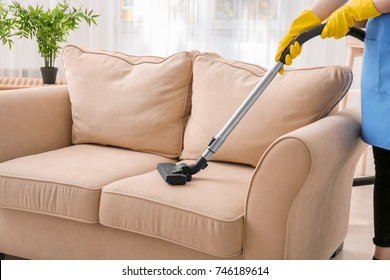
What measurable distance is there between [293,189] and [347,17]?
0.57m

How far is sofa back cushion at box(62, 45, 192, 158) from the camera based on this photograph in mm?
2369

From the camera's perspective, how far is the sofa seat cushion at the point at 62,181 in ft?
6.43

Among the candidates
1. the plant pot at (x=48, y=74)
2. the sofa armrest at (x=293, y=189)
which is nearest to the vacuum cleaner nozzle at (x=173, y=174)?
the sofa armrest at (x=293, y=189)

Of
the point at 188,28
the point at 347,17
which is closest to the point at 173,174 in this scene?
the point at 347,17

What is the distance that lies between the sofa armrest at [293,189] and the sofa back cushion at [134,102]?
2.27 ft

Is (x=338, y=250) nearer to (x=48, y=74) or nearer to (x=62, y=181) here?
(x=62, y=181)

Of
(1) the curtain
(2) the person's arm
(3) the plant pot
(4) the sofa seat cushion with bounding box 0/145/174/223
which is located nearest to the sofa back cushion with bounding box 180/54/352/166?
(4) the sofa seat cushion with bounding box 0/145/174/223

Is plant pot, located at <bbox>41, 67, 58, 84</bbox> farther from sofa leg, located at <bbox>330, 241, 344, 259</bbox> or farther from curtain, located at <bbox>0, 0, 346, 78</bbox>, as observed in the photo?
sofa leg, located at <bbox>330, 241, 344, 259</bbox>

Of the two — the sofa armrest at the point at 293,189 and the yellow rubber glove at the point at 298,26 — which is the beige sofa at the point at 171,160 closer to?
the sofa armrest at the point at 293,189

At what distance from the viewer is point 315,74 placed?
211 cm

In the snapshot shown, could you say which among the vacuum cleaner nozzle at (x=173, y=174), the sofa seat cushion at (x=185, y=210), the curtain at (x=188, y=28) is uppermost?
the curtain at (x=188, y=28)
